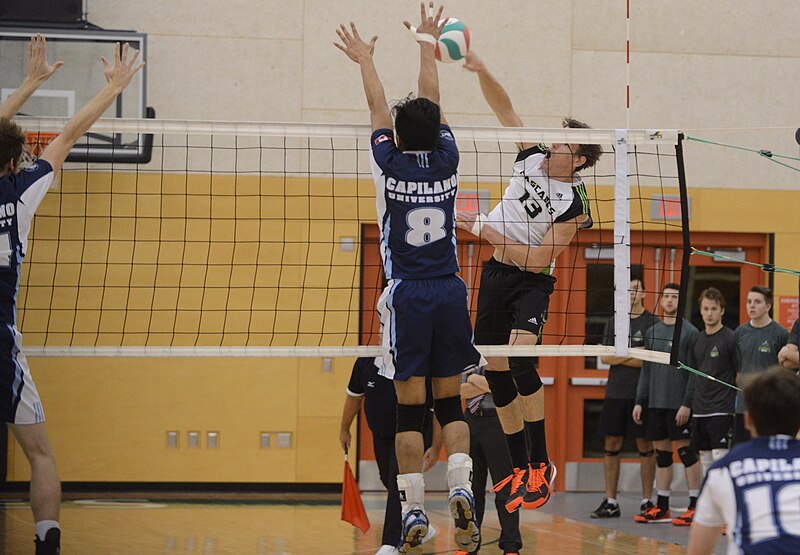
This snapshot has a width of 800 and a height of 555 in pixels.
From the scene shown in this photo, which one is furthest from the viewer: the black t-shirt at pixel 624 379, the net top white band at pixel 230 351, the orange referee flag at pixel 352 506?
the black t-shirt at pixel 624 379

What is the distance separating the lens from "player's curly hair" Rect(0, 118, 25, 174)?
538 cm

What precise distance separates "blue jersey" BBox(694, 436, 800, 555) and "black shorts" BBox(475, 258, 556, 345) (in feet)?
8.80

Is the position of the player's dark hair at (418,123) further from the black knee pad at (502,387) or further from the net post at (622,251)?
the black knee pad at (502,387)

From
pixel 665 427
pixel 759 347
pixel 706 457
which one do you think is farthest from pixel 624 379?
pixel 759 347

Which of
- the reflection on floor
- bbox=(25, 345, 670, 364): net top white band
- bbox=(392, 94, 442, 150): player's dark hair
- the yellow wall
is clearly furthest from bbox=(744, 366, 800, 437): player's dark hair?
the yellow wall

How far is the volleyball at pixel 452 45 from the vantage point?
568cm

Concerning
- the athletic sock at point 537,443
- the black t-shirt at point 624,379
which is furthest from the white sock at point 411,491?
the black t-shirt at point 624,379

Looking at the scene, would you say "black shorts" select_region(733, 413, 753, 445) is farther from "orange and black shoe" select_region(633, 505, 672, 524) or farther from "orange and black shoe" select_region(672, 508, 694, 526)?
"orange and black shoe" select_region(633, 505, 672, 524)

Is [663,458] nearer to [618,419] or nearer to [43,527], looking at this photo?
[618,419]

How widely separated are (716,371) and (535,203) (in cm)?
400

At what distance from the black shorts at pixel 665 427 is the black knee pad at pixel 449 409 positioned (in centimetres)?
513

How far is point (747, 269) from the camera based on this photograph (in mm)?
12055

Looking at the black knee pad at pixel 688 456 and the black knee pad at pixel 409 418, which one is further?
the black knee pad at pixel 688 456

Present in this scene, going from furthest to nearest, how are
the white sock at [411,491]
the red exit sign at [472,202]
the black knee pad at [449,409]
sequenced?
the red exit sign at [472,202] < the black knee pad at [449,409] < the white sock at [411,491]
